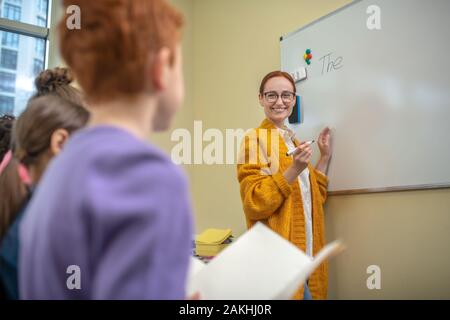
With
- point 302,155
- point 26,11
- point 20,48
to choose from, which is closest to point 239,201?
point 302,155

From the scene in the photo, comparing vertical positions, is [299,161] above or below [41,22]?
below

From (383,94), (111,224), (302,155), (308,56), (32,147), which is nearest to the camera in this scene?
(111,224)

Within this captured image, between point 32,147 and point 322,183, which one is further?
point 322,183

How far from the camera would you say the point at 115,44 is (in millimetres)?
417

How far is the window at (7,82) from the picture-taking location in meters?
2.26

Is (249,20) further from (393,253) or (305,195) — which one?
(393,253)

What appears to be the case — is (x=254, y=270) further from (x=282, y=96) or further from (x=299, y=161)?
(x=282, y=96)

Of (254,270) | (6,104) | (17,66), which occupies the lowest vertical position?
(254,270)

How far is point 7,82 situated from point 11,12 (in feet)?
1.41

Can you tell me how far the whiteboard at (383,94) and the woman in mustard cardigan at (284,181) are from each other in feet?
0.43

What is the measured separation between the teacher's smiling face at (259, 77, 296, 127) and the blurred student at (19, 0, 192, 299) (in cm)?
112

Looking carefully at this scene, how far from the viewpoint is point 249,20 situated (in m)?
2.24

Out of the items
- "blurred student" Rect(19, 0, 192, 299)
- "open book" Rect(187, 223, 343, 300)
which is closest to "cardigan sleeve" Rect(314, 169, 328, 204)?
"open book" Rect(187, 223, 343, 300)

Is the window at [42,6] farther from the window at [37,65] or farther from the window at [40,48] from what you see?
the window at [37,65]
